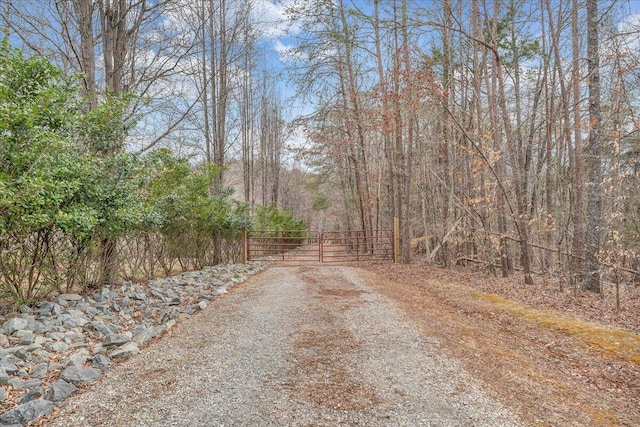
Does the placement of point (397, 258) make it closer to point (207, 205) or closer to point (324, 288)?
point (324, 288)

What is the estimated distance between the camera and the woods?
13.5 ft

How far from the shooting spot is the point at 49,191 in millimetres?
3680

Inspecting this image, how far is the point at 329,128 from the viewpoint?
12.5m

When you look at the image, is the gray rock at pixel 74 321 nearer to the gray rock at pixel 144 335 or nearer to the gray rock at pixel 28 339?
the gray rock at pixel 28 339

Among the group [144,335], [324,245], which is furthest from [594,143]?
[324,245]

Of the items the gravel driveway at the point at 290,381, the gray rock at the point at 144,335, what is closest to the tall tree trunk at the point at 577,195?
the gravel driveway at the point at 290,381

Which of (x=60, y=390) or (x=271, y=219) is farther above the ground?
(x=271, y=219)

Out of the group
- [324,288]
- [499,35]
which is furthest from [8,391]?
[499,35]

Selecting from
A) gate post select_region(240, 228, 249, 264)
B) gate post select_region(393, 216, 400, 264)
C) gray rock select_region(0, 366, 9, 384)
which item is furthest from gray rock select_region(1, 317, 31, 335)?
gate post select_region(393, 216, 400, 264)

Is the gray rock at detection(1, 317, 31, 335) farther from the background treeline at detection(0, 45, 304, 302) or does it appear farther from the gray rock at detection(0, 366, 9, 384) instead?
the gray rock at detection(0, 366, 9, 384)

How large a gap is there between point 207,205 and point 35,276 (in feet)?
14.1

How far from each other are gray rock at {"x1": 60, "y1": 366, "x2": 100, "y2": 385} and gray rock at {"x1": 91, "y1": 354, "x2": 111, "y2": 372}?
0.11 m

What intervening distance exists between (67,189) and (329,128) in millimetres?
9472

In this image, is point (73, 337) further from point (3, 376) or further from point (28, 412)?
point (28, 412)
